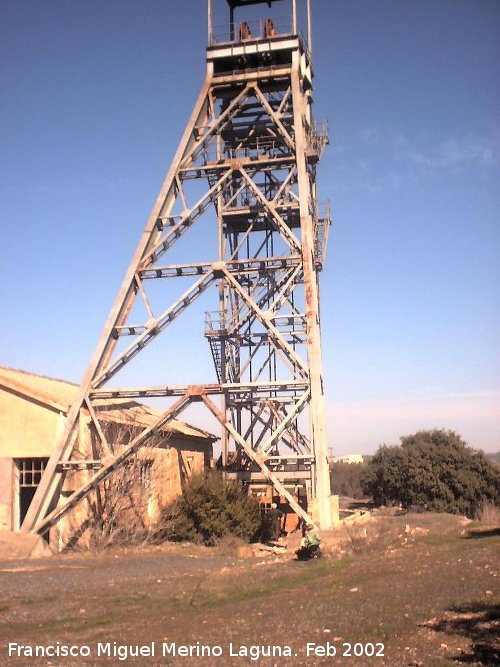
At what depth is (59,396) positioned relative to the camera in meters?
21.0

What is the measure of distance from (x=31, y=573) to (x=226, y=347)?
11700 millimetres

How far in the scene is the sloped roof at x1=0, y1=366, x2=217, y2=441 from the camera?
19.9 meters

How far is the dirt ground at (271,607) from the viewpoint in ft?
24.4

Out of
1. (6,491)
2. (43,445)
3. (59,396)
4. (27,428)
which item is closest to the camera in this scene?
(6,491)

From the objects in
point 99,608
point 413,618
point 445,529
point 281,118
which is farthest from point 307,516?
point 281,118

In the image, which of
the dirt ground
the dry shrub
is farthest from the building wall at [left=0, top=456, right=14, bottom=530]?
the dry shrub

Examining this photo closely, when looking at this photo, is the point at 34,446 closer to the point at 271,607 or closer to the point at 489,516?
the point at 271,607

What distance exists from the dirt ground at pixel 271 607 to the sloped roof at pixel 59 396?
476cm

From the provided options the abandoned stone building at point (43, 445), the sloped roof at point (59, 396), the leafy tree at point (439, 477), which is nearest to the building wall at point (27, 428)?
the abandoned stone building at point (43, 445)

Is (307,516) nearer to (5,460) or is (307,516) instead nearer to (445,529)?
(445,529)

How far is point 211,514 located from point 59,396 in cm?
587

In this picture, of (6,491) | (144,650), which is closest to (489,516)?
(6,491)

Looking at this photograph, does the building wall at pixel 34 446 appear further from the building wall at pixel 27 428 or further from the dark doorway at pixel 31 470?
the dark doorway at pixel 31 470

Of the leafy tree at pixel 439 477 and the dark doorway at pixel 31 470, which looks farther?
the leafy tree at pixel 439 477
